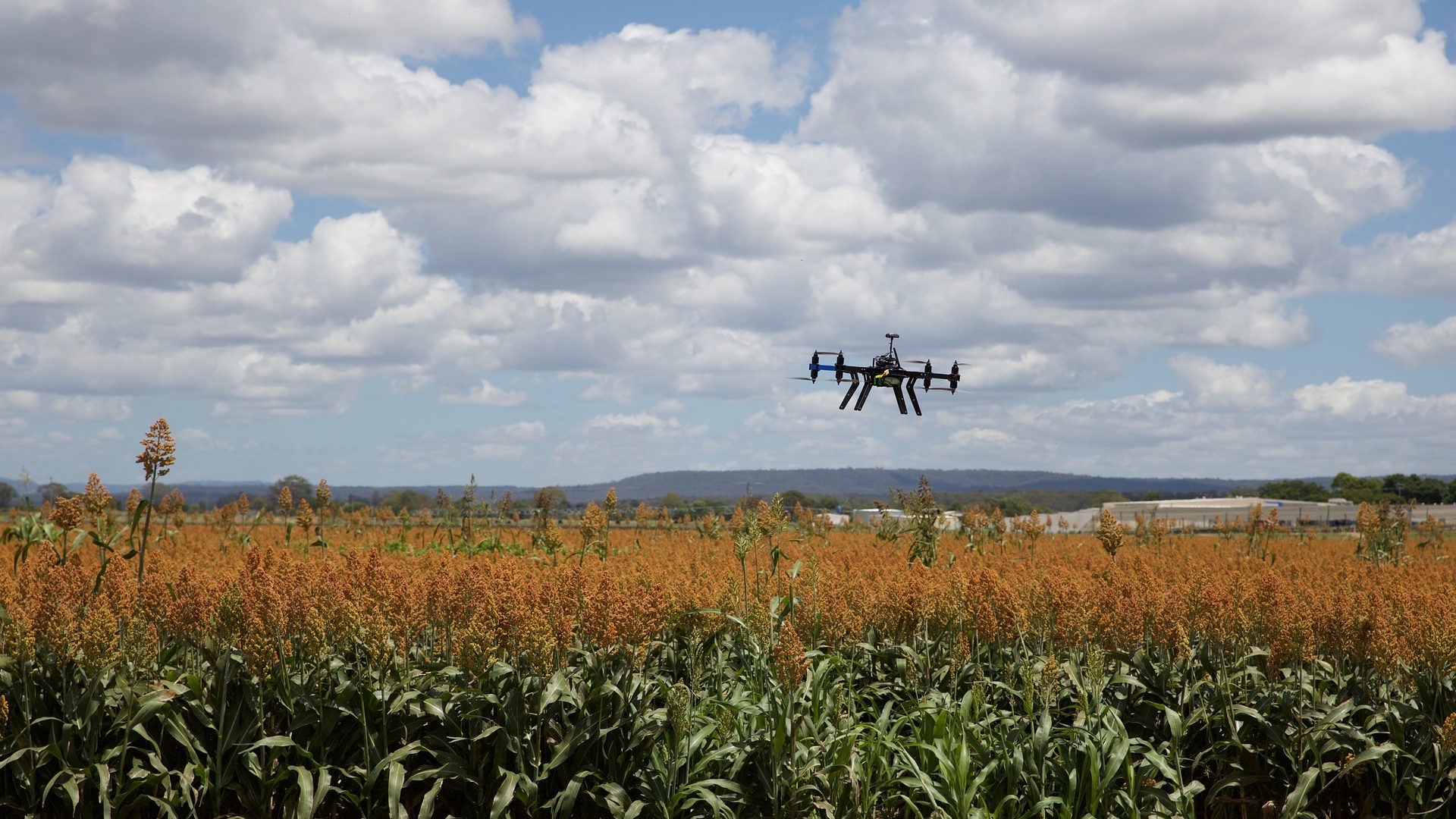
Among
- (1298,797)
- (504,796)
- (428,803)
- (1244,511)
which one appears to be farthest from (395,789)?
(1244,511)

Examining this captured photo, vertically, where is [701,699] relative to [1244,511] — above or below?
above

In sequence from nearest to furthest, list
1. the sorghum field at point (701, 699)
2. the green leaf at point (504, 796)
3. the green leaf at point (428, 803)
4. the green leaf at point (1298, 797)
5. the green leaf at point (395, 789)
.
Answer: the green leaf at point (504, 796) < the green leaf at point (395, 789) < the green leaf at point (428, 803) < the sorghum field at point (701, 699) < the green leaf at point (1298, 797)

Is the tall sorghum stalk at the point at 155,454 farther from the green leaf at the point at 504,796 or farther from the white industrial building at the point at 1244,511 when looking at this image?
the white industrial building at the point at 1244,511

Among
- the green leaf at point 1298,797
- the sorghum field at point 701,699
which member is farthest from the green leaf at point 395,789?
the green leaf at point 1298,797

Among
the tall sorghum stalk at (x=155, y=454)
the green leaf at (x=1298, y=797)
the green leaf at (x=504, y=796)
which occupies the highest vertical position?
the tall sorghum stalk at (x=155, y=454)

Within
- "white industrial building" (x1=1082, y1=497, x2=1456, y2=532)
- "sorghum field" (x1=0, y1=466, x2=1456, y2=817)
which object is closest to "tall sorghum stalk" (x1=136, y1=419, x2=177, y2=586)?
"sorghum field" (x1=0, y1=466, x2=1456, y2=817)

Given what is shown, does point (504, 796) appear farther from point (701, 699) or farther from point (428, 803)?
point (701, 699)

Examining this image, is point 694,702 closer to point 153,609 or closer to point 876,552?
point 153,609

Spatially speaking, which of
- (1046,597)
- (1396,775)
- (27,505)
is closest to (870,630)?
(1046,597)
